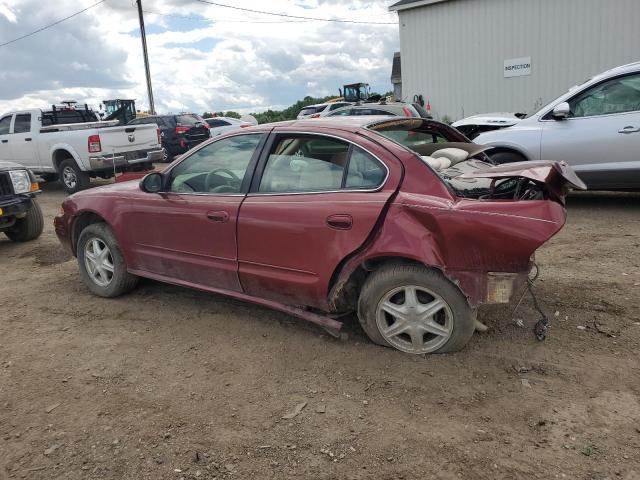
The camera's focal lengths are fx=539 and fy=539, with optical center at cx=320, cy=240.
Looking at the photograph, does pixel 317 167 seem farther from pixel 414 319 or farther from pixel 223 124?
pixel 223 124

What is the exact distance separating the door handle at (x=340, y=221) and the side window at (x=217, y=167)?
865 millimetres

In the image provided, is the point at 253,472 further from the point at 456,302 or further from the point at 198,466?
the point at 456,302

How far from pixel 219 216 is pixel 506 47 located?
13784mm

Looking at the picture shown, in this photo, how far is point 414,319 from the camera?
3.37m

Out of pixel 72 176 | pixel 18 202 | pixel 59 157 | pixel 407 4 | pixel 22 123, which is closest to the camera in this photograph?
pixel 18 202

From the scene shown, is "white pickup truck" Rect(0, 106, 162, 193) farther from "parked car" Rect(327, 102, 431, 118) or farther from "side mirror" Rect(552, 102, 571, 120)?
"side mirror" Rect(552, 102, 571, 120)

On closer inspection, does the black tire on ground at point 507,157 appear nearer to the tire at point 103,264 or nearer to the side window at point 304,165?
the side window at point 304,165

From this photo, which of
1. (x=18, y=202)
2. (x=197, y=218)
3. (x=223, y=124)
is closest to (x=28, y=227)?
(x=18, y=202)

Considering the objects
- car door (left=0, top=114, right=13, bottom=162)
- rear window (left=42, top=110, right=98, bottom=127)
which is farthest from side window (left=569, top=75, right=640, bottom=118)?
car door (left=0, top=114, right=13, bottom=162)

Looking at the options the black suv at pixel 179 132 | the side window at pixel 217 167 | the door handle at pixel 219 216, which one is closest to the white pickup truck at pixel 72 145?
the black suv at pixel 179 132

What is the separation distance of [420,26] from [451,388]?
15.4 meters

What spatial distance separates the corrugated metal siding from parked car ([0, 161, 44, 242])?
1257 centimetres

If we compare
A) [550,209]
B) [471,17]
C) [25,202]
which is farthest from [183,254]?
[471,17]

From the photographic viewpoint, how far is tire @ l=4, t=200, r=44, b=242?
7418 mm
